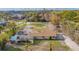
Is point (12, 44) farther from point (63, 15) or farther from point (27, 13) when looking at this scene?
point (63, 15)

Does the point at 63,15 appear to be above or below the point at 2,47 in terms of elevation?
above
